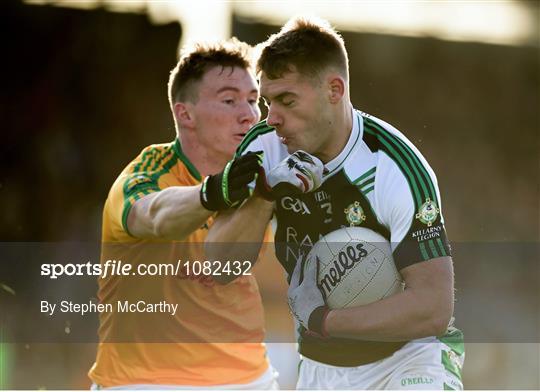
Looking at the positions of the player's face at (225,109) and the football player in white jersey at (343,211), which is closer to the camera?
the football player in white jersey at (343,211)

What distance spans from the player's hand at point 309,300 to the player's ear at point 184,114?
58.2 inches

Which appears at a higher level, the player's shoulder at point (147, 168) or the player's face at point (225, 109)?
the player's face at point (225, 109)

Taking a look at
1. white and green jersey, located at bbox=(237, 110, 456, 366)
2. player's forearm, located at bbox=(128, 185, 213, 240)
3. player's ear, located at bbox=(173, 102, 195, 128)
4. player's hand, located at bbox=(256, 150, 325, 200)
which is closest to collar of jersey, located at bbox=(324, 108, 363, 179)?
white and green jersey, located at bbox=(237, 110, 456, 366)

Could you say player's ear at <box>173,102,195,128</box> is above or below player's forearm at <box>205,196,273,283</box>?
above

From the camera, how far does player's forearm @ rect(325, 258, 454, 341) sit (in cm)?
409

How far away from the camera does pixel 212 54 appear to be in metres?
5.47

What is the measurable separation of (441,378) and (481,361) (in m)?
6.85

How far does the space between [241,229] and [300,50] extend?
887mm

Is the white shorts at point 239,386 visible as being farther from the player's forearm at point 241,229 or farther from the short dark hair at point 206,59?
the short dark hair at point 206,59

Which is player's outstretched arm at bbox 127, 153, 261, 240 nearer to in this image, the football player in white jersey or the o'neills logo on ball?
the football player in white jersey

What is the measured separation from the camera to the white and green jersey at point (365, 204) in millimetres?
4129

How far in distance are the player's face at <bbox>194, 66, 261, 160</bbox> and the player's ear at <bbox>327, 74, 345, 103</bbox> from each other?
106cm

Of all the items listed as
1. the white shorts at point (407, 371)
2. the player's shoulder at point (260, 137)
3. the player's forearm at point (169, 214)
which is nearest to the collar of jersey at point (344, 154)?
the player's shoulder at point (260, 137)

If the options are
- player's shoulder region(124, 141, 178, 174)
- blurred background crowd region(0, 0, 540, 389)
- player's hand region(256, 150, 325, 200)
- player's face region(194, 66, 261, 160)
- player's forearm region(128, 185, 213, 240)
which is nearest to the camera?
player's hand region(256, 150, 325, 200)
